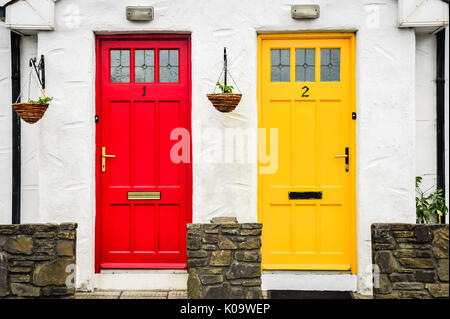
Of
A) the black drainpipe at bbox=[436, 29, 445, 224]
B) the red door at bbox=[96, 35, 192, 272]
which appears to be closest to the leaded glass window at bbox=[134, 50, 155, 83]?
the red door at bbox=[96, 35, 192, 272]

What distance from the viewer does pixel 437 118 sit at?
571cm

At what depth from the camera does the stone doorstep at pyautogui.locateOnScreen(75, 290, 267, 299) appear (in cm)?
541

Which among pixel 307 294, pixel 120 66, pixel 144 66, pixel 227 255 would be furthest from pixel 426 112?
pixel 120 66

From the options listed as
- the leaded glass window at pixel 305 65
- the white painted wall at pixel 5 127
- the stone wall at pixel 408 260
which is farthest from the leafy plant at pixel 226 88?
the white painted wall at pixel 5 127

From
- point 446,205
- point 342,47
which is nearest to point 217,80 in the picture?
point 342,47

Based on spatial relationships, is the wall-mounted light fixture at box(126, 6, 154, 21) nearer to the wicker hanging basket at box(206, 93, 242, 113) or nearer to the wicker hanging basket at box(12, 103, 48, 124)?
the wicker hanging basket at box(206, 93, 242, 113)

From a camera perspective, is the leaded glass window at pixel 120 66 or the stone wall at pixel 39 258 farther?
the leaded glass window at pixel 120 66

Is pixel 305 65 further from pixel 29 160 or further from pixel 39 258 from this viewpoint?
A: pixel 39 258

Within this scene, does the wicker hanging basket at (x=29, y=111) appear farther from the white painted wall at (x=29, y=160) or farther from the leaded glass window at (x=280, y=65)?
the leaded glass window at (x=280, y=65)

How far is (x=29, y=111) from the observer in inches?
207

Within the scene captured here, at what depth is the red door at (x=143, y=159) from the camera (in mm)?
5688

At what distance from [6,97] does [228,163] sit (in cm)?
245

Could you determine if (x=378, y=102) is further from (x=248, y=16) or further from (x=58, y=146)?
(x=58, y=146)

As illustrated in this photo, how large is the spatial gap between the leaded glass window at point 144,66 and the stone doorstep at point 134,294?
7.13 feet
